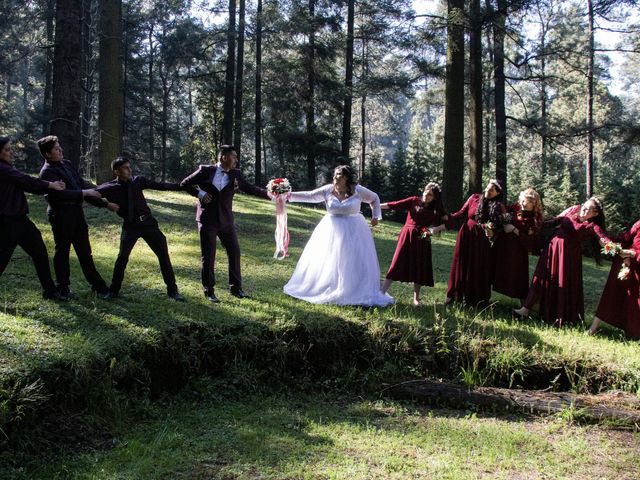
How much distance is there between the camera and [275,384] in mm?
6664

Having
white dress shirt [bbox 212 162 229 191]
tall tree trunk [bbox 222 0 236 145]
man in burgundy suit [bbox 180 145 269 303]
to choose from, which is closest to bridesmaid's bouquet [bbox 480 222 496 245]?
man in burgundy suit [bbox 180 145 269 303]

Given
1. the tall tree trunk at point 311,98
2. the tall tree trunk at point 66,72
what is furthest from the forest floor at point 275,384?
the tall tree trunk at point 311,98

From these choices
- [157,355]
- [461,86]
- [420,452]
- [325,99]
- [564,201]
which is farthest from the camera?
[325,99]

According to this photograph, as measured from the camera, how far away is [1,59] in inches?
1251

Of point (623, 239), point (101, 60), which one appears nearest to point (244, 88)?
point (101, 60)

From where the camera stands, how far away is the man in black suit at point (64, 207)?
6.67 meters

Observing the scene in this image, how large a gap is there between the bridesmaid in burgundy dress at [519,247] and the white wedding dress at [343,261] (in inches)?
77.5

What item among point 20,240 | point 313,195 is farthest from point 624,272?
point 20,240

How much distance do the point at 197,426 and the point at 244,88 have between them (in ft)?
91.6

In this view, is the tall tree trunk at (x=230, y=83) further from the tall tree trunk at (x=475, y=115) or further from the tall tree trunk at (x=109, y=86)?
Result: the tall tree trunk at (x=475, y=115)

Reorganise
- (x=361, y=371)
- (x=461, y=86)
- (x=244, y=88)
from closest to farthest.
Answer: (x=361, y=371) < (x=461, y=86) < (x=244, y=88)

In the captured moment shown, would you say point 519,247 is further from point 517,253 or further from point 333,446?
point 333,446

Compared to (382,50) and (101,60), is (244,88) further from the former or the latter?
(101,60)

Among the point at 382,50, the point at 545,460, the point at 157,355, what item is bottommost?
the point at 545,460
